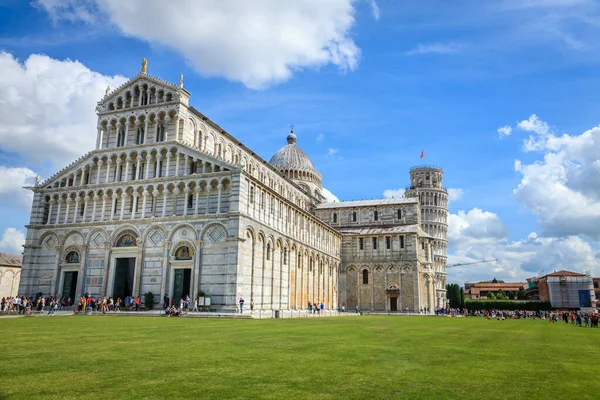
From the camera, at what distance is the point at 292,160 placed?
73.4 m

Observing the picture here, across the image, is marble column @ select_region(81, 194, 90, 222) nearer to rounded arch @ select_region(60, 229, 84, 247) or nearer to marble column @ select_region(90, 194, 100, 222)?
marble column @ select_region(90, 194, 100, 222)

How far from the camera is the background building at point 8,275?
62.4 meters

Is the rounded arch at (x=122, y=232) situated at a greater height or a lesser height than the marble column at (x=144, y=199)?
lesser

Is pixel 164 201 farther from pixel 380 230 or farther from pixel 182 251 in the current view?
pixel 380 230

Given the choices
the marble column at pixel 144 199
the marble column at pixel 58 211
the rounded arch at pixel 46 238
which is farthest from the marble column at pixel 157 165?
the rounded arch at pixel 46 238

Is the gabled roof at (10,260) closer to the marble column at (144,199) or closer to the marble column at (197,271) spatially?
the marble column at (144,199)

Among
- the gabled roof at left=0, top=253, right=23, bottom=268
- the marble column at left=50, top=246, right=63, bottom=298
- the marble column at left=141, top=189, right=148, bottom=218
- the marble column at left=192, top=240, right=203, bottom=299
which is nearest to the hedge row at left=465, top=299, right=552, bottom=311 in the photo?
the marble column at left=192, top=240, right=203, bottom=299

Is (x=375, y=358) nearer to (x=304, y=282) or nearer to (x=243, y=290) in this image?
(x=243, y=290)

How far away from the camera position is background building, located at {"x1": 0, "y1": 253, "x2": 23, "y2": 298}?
62.4 metres

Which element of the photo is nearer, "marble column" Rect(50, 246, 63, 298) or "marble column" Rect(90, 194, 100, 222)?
"marble column" Rect(50, 246, 63, 298)

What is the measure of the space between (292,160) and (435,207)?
37.2m

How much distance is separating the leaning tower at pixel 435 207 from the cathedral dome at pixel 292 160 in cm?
3075

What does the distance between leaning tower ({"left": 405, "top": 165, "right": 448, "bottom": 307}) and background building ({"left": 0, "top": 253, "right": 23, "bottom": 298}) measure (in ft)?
236

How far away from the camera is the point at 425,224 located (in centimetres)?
9331
